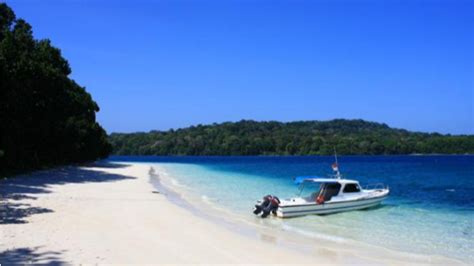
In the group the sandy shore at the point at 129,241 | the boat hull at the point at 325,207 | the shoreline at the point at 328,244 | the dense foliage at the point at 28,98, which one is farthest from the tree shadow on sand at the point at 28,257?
the dense foliage at the point at 28,98

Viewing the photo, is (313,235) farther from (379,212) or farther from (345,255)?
(379,212)

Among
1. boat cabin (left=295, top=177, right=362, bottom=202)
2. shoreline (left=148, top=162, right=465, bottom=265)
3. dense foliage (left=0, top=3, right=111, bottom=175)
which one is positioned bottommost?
shoreline (left=148, top=162, right=465, bottom=265)

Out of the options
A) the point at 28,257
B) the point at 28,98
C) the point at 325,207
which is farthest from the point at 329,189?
the point at 28,98

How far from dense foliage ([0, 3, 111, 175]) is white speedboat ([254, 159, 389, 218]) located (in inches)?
707

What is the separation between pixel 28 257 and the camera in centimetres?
945

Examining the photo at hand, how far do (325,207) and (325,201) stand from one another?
343mm

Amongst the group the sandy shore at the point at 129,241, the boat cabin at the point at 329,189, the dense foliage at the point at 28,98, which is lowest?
the sandy shore at the point at 129,241

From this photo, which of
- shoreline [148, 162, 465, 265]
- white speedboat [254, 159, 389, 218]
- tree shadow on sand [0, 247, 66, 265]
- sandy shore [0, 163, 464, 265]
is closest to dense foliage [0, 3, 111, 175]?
sandy shore [0, 163, 464, 265]

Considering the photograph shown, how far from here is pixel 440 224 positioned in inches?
733

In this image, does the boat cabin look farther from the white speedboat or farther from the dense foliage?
the dense foliage

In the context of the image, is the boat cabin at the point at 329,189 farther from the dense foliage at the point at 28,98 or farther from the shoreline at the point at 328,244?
the dense foliage at the point at 28,98

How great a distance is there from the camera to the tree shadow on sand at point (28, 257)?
907 cm

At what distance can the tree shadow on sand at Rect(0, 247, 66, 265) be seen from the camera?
9.07 meters

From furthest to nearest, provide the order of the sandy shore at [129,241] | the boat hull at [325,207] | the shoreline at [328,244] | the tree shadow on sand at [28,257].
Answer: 1. the boat hull at [325,207]
2. the shoreline at [328,244]
3. the sandy shore at [129,241]
4. the tree shadow on sand at [28,257]
